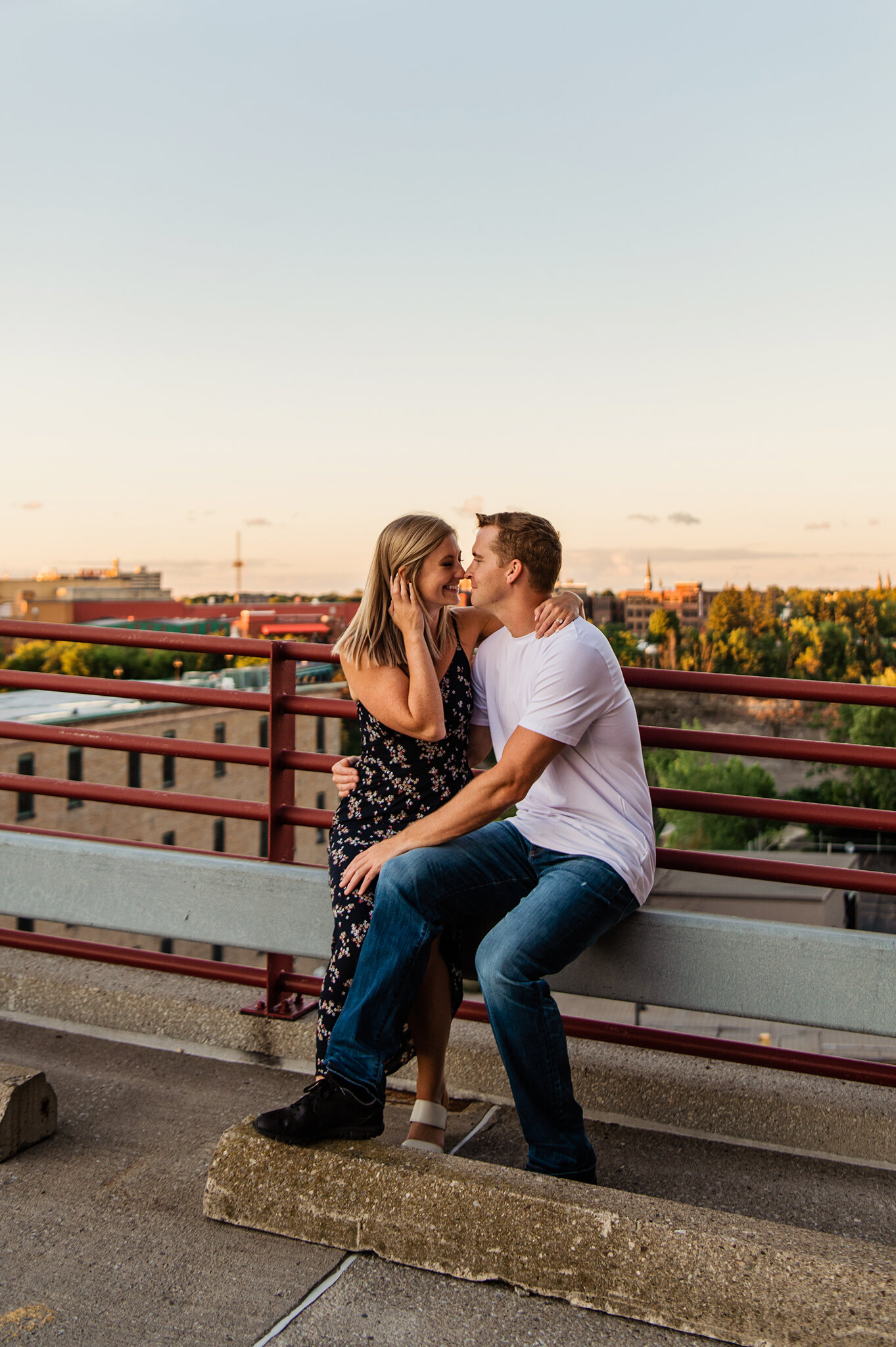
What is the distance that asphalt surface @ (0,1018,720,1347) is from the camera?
2.22 metres

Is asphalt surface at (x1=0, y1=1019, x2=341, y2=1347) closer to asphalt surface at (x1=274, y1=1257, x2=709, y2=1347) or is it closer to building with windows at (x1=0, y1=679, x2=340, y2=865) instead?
asphalt surface at (x1=274, y1=1257, x2=709, y2=1347)

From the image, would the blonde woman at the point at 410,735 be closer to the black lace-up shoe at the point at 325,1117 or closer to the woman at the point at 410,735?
the woman at the point at 410,735

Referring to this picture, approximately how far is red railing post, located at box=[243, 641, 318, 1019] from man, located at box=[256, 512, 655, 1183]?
2.51ft

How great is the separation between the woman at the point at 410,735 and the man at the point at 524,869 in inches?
4.1

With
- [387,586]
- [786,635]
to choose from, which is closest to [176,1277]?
[387,586]

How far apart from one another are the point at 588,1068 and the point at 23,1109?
1588 mm

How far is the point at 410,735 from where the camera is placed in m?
3.07

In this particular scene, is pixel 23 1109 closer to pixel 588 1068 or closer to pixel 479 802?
pixel 479 802

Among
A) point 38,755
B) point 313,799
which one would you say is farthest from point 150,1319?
point 313,799

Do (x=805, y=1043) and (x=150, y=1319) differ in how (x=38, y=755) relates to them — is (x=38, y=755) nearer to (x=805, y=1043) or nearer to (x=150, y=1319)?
(x=805, y=1043)

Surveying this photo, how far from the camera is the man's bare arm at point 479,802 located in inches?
110

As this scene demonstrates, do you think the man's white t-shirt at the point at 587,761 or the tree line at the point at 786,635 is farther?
the tree line at the point at 786,635

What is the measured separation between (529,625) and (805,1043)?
2397 cm

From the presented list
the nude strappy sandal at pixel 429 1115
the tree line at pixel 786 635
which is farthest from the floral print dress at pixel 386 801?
the tree line at pixel 786 635
